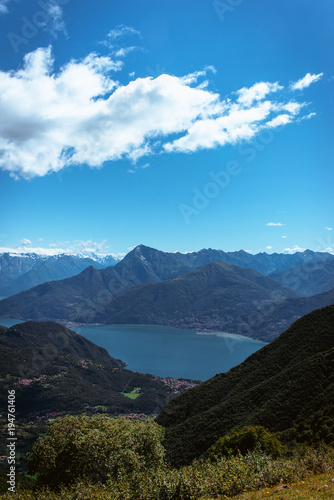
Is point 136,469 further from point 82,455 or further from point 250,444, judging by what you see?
point 250,444

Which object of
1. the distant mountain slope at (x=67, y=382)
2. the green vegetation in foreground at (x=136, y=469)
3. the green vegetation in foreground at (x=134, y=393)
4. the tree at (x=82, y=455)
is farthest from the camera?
the green vegetation in foreground at (x=134, y=393)

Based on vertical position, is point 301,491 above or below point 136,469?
above

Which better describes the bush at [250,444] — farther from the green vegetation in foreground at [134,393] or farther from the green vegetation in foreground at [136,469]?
the green vegetation in foreground at [134,393]

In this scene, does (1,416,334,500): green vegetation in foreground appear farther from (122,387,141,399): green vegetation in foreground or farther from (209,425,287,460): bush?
(122,387,141,399): green vegetation in foreground

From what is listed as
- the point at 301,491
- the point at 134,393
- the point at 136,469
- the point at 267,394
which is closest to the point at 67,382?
the point at 134,393

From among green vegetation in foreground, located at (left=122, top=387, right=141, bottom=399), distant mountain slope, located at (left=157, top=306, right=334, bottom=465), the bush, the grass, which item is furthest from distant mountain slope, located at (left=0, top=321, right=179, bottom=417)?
the grass

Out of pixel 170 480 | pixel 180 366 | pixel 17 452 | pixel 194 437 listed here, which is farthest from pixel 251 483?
pixel 180 366

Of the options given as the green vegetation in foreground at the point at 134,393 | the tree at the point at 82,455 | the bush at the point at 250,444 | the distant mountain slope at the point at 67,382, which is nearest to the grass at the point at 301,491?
the tree at the point at 82,455
